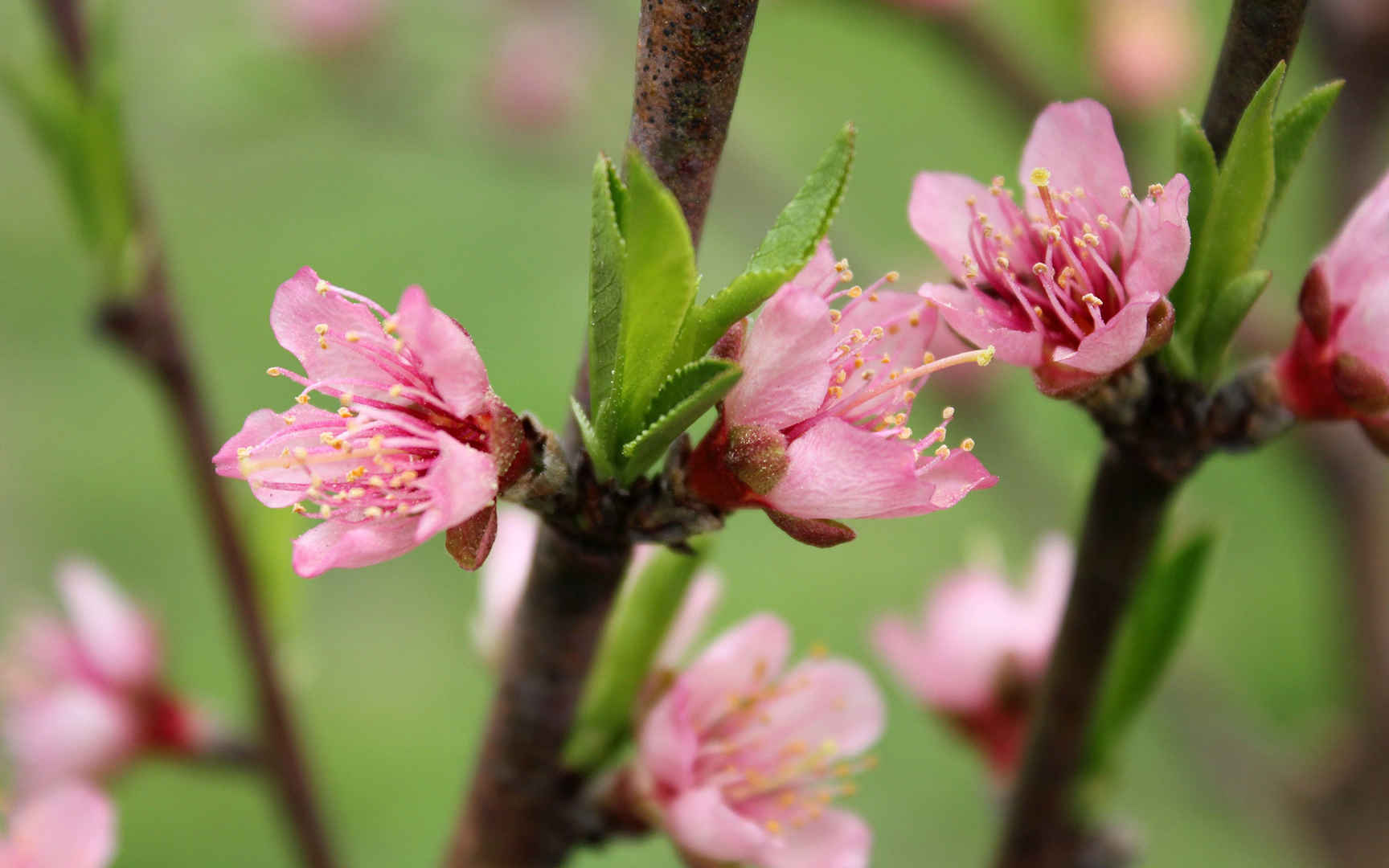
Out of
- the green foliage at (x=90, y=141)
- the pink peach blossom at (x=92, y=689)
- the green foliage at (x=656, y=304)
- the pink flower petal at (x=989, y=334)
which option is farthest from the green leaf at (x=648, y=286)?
the pink peach blossom at (x=92, y=689)

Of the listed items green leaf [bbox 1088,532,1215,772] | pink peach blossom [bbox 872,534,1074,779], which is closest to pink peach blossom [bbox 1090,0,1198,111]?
pink peach blossom [bbox 872,534,1074,779]

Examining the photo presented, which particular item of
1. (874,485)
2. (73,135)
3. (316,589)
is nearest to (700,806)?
(874,485)

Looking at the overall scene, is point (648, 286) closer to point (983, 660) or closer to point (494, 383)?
point (983, 660)

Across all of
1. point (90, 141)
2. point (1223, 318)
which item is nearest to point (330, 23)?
point (90, 141)

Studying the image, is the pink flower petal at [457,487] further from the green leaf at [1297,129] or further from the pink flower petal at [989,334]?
the green leaf at [1297,129]

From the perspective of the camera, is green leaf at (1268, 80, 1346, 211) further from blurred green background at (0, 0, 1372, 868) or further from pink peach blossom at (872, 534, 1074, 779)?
blurred green background at (0, 0, 1372, 868)

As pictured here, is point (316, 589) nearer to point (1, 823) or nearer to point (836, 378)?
point (1, 823)
